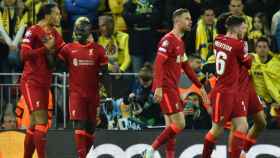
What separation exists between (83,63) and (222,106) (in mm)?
2391

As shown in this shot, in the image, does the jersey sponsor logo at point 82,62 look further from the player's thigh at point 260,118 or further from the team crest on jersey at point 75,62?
the player's thigh at point 260,118

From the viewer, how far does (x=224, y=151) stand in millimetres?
19078

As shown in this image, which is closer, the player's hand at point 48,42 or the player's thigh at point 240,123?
the player's thigh at point 240,123

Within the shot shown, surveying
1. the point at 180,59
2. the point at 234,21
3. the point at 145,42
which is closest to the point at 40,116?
the point at 180,59

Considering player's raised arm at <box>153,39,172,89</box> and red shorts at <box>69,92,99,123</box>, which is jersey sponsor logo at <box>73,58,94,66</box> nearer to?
red shorts at <box>69,92,99,123</box>

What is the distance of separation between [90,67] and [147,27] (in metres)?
4.01

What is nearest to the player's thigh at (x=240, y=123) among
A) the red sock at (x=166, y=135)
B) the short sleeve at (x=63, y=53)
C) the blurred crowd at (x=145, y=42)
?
the red sock at (x=166, y=135)

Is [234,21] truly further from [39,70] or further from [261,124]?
[39,70]

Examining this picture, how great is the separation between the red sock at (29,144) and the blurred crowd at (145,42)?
224 centimetres

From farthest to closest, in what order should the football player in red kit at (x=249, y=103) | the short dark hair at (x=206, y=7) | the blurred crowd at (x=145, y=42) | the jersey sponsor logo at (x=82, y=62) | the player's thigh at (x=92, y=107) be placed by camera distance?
the short dark hair at (x=206, y=7) < the blurred crowd at (x=145, y=42) < the player's thigh at (x=92, y=107) < the jersey sponsor logo at (x=82, y=62) < the football player in red kit at (x=249, y=103)

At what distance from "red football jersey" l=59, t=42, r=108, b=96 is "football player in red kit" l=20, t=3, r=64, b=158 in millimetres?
223

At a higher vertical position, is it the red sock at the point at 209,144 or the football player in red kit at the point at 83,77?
the football player in red kit at the point at 83,77

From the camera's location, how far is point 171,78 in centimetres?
1742

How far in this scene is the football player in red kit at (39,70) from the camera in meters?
17.5
